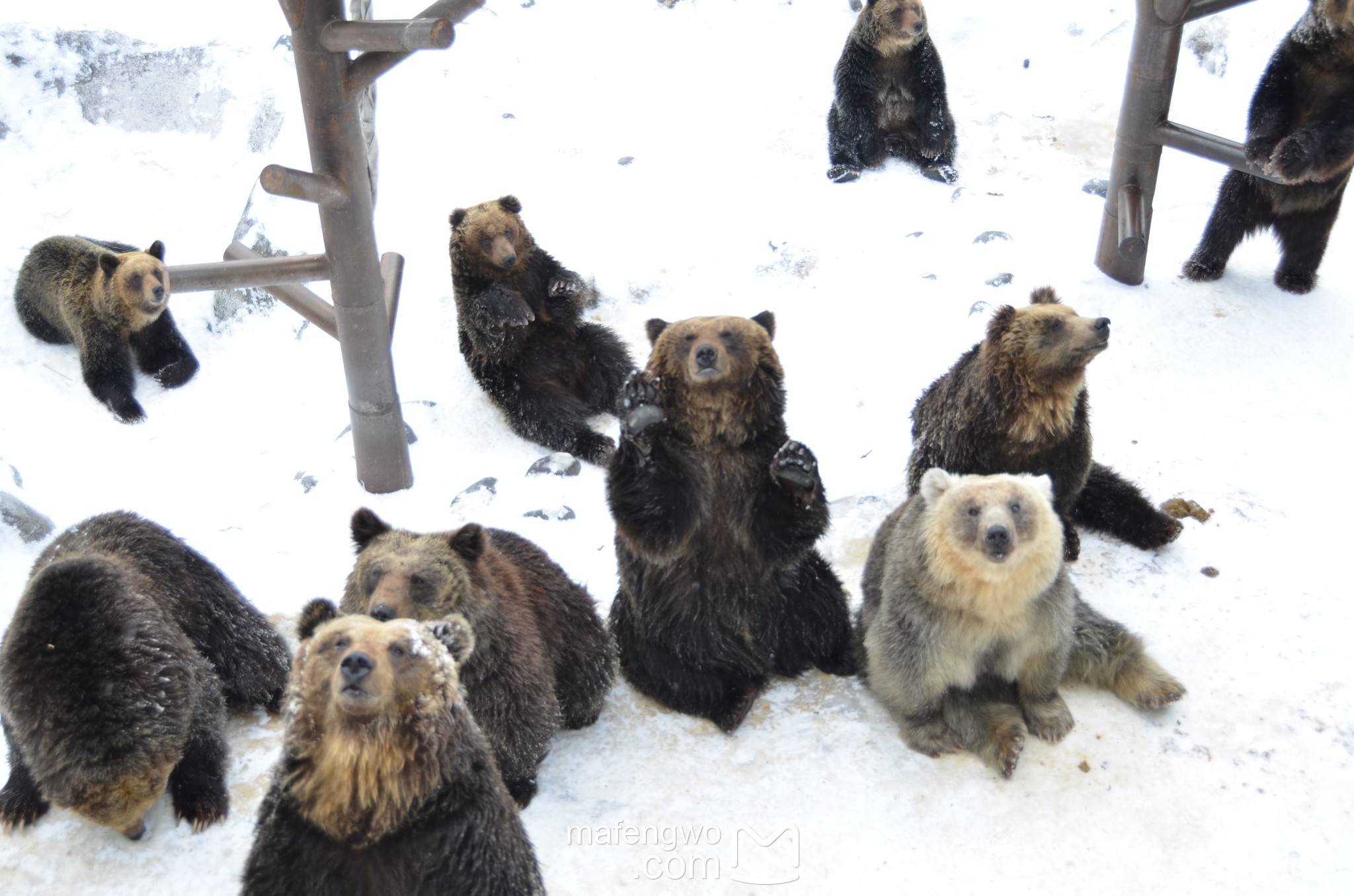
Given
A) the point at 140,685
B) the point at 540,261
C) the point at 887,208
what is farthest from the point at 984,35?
the point at 140,685

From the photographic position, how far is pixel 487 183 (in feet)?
31.9

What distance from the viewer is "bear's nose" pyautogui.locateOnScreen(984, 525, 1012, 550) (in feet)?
14.0

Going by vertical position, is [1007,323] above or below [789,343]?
above

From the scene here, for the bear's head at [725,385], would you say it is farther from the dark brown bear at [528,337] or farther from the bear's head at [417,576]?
the dark brown bear at [528,337]

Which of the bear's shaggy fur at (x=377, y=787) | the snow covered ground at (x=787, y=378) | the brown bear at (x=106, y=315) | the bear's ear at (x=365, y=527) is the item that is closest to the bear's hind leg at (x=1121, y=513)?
the snow covered ground at (x=787, y=378)

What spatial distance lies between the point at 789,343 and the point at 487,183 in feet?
10.5

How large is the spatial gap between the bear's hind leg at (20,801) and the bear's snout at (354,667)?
7.39 feet

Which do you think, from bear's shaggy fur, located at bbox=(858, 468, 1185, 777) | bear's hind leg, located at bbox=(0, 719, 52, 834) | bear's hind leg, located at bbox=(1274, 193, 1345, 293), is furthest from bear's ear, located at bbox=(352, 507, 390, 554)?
bear's hind leg, located at bbox=(1274, 193, 1345, 293)

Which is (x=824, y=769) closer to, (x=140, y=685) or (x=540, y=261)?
(x=140, y=685)

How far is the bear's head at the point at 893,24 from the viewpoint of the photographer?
9383mm

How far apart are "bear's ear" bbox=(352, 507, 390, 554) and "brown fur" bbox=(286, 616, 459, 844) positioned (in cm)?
148

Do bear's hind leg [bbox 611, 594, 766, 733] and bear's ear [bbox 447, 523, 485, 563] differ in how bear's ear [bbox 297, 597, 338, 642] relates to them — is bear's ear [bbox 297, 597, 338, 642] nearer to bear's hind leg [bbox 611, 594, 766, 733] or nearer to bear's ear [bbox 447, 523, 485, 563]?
bear's ear [bbox 447, 523, 485, 563]

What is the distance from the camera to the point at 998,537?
14.0 feet

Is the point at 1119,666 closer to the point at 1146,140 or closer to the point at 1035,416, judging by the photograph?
the point at 1035,416
